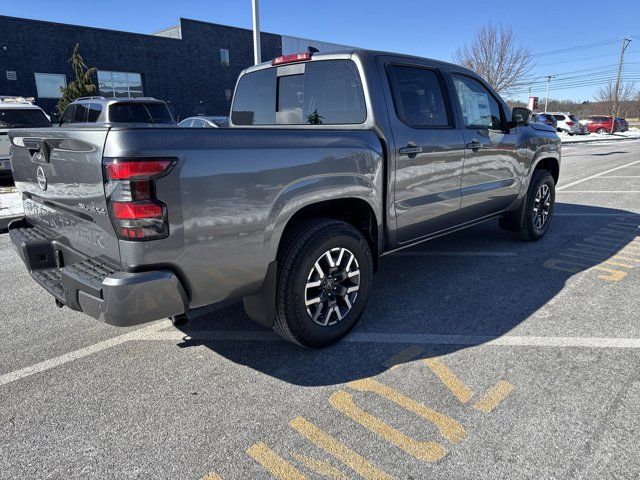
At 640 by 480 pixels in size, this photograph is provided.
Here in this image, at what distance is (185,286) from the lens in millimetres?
2490

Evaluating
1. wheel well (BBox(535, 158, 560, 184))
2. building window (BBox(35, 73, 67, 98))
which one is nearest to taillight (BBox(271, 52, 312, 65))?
wheel well (BBox(535, 158, 560, 184))

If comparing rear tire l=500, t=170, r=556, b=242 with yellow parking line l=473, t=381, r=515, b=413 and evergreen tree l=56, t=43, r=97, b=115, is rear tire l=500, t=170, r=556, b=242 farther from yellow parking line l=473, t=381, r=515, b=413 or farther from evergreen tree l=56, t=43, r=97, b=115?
evergreen tree l=56, t=43, r=97, b=115

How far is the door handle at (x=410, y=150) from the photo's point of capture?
353 cm

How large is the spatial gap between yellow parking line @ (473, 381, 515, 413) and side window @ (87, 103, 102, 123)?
11.9 metres

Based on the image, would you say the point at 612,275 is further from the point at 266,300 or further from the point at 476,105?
the point at 266,300

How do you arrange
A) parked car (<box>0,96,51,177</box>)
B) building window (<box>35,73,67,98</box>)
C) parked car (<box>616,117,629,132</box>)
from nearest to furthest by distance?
parked car (<box>0,96,51,177</box>), building window (<box>35,73,67,98</box>), parked car (<box>616,117,629,132</box>)

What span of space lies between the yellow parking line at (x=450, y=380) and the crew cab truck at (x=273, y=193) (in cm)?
64

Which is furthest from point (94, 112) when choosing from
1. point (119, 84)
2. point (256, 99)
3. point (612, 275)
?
point (119, 84)

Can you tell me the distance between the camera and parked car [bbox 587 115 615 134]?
38.6 metres

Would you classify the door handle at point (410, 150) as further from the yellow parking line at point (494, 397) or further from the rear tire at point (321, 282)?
the yellow parking line at point (494, 397)

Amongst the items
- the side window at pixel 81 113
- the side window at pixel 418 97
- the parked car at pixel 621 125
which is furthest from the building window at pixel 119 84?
the parked car at pixel 621 125

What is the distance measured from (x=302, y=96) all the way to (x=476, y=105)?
1.75 m

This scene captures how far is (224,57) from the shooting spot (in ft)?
106

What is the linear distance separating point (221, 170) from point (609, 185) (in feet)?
35.3
